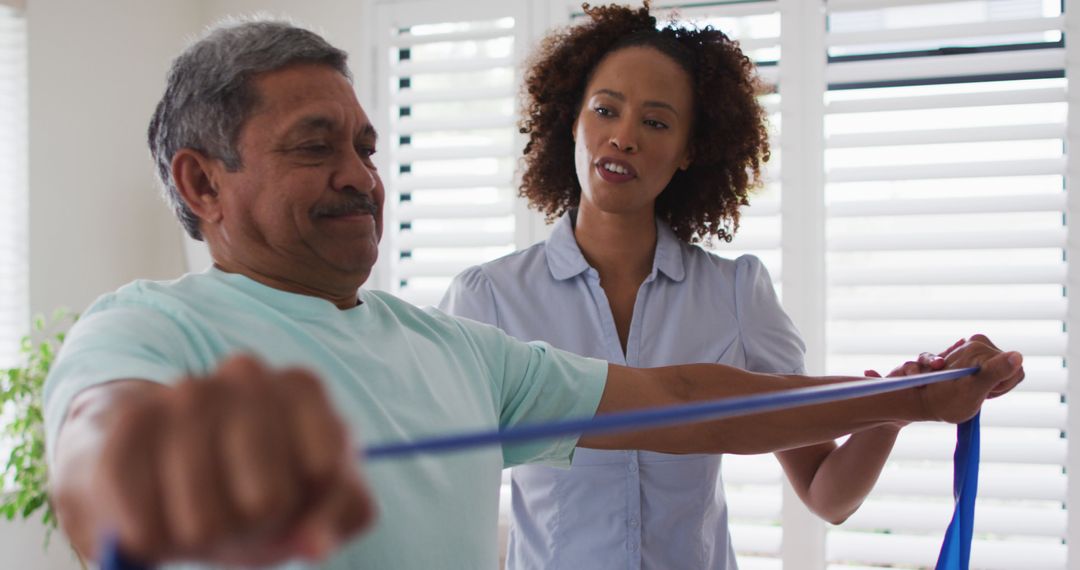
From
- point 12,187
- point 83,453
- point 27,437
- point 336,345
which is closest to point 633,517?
point 336,345

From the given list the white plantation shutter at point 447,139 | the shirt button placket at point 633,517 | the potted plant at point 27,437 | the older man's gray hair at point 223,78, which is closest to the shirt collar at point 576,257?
the shirt button placket at point 633,517

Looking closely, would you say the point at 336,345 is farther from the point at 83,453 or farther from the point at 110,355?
the point at 83,453

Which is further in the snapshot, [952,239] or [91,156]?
[91,156]

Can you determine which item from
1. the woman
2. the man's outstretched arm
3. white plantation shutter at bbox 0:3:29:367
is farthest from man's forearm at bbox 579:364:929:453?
white plantation shutter at bbox 0:3:29:367

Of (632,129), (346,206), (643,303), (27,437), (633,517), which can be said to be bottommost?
(27,437)

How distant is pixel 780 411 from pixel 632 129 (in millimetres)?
610

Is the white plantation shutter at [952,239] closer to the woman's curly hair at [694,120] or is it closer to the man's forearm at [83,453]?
the woman's curly hair at [694,120]

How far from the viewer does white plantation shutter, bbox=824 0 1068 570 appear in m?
2.91

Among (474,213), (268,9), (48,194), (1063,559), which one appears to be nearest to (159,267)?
(48,194)

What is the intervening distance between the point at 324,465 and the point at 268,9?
3.64 m

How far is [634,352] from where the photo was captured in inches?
74.7

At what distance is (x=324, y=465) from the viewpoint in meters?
0.50

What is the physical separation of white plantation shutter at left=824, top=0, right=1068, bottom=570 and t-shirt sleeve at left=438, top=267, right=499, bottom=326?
149cm

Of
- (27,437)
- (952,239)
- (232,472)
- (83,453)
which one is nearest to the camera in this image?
(232,472)
